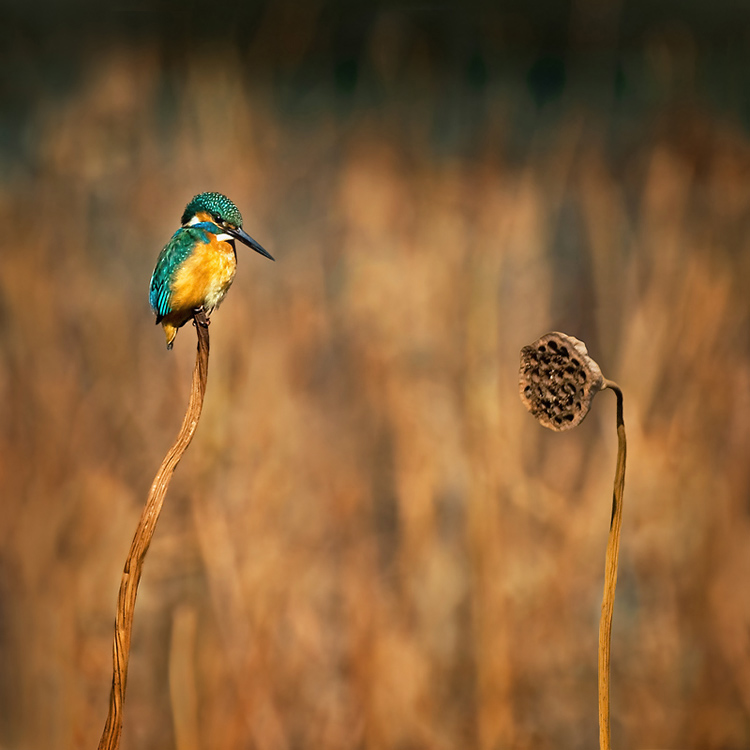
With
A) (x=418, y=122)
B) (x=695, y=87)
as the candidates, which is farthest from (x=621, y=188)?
(x=418, y=122)

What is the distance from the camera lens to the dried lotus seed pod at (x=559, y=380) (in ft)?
1.94

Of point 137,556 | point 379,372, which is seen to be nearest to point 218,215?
point 137,556

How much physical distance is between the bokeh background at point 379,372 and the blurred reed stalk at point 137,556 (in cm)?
45

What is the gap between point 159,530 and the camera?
3.63ft

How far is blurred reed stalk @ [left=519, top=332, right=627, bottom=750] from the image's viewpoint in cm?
60

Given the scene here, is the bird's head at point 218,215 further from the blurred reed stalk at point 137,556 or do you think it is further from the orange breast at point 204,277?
the blurred reed stalk at point 137,556

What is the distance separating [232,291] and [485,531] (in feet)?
1.52

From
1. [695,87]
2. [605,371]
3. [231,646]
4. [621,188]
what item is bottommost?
[231,646]

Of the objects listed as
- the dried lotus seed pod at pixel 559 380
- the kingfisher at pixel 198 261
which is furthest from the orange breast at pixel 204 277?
the dried lotus seed pod at pixel 559 380

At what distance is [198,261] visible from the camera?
712mm

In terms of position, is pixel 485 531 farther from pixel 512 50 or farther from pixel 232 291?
pixel 512 50

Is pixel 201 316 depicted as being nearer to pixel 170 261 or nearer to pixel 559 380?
pixel 170 261

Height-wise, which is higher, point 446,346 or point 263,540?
point 446,346

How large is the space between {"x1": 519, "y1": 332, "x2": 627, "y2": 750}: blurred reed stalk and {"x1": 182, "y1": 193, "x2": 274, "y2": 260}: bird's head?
10.1 inches
